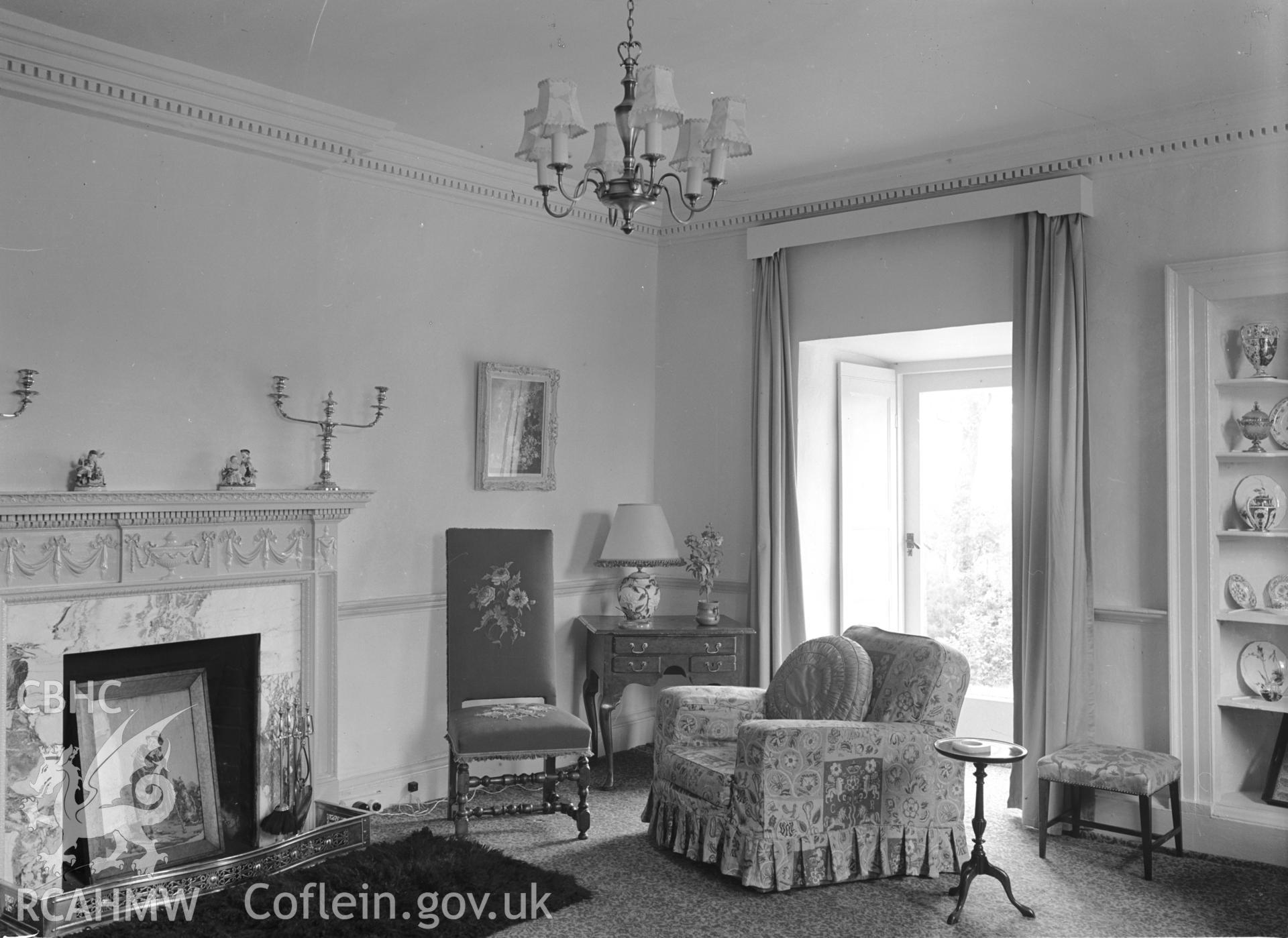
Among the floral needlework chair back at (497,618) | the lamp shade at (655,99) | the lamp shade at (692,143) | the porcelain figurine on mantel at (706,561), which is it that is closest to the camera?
the lamp shade at (655,99)

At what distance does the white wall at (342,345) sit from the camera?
387 centimetres

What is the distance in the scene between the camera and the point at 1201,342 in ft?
14.6

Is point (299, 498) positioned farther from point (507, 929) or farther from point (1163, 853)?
point (1163, 853)

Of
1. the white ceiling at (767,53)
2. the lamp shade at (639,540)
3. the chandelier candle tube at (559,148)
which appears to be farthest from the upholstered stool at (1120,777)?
the chandelier candle tube at (559,148)

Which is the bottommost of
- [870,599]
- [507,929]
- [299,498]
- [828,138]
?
[507,929]

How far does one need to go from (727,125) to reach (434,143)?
93.3 inches

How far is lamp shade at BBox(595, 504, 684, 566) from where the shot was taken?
223 inches

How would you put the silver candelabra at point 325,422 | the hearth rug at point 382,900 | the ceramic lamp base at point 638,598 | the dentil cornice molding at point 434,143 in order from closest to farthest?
the hearth rug at point 382,900, the dentil cornice molding at point 434,143, the silver candelabra at point 325,422, the ceramic lamp base at point 638,598

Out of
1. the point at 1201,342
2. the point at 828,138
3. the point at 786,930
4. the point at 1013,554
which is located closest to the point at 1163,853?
the point at 1013,554

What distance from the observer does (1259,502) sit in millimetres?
4355

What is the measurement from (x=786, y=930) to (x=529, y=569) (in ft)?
7.23

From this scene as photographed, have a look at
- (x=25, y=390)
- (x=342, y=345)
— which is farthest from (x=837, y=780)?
(x=25, y=390)

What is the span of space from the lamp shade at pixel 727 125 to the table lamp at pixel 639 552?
2859 millimetres

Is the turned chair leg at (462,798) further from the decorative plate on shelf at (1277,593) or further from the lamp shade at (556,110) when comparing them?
the decorative plate on shelf at (1277,593)
